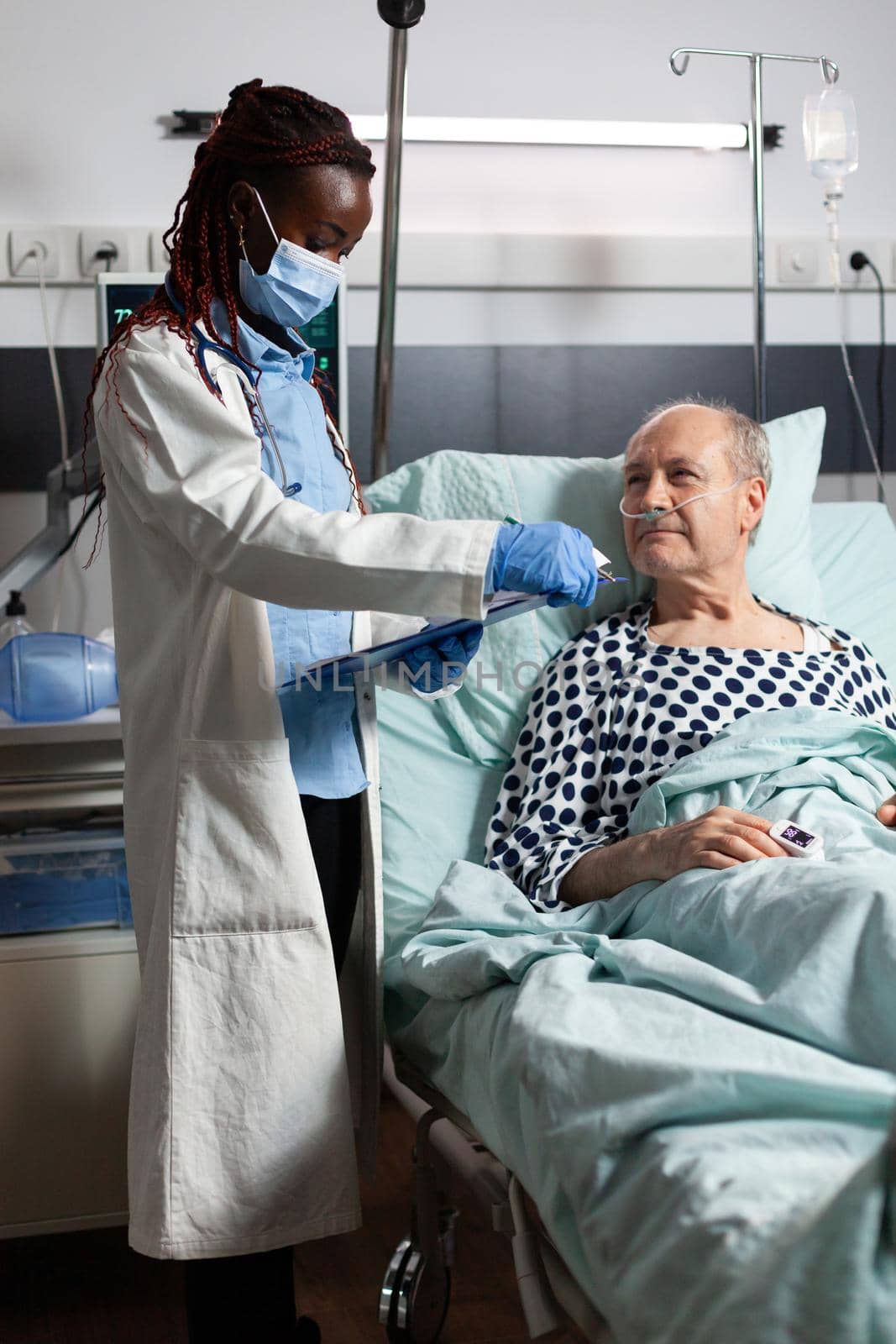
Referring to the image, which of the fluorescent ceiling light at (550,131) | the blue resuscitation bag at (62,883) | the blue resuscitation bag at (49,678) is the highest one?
the fluorescent ceiling light at (550,131)

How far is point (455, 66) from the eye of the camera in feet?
8.20

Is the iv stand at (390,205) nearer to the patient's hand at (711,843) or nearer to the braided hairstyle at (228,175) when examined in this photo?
the braided hairstyle at (228,175)

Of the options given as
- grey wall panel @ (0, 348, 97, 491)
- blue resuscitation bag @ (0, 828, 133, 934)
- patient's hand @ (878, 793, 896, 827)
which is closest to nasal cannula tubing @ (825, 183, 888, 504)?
patient's hand @ (878, 793, 896, 827)

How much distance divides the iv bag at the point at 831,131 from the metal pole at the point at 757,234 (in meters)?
0.09

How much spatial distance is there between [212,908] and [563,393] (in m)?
1.63

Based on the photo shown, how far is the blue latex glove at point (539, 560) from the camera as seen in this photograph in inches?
45.5

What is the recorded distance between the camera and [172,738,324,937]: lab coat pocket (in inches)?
50.1

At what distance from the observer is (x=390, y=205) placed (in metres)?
2.05

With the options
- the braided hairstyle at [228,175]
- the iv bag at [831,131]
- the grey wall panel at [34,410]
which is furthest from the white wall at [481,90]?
the braided hairstyle at [228,175]

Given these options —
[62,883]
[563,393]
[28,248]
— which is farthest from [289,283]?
[563,393]

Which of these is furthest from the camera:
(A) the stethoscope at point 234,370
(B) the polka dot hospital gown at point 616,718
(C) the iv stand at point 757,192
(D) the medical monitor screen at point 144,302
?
(C) the iv stand at point 757,192

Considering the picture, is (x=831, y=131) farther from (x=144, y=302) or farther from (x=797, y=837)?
(x=797, y=837)

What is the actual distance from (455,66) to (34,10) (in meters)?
0.80

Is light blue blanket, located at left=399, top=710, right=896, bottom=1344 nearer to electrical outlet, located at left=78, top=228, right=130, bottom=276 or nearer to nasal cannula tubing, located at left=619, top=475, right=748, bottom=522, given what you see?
nasal cannula tubing, located at left=619, top=475, right=748, bottom=522
